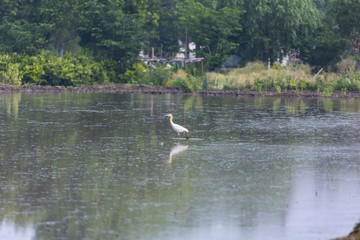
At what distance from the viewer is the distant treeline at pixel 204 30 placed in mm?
54500

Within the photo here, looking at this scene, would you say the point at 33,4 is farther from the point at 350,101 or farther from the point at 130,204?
the point at 130,204

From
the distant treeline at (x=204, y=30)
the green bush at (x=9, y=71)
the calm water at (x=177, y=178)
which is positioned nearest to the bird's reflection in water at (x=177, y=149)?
the calm water at (x=177, y=178)

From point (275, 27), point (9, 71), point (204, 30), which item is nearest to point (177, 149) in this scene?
point (9, 71)

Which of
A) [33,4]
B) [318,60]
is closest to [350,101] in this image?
[318,60]

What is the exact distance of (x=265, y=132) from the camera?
71.8 ft

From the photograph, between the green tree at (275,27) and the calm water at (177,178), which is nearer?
the calm water at (177,178)

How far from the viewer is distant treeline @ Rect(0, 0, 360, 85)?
2146 inches

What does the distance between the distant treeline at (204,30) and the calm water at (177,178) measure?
28.6 m

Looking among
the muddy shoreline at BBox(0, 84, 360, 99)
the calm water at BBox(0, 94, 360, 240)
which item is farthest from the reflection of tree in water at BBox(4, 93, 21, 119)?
the muddy shoreline at BBox(0, 84, 360, 99)

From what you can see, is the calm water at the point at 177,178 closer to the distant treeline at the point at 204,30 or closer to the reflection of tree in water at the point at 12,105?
the reflection of tree in water at the point at 12,105

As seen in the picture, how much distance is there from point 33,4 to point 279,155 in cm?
4706

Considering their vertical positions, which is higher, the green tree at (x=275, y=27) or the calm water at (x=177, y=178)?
the green tree at (x=275, y=27)

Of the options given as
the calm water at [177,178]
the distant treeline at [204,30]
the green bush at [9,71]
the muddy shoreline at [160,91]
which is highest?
the distant treeline at [204,30]

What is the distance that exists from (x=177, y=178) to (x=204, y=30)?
4250 cm
